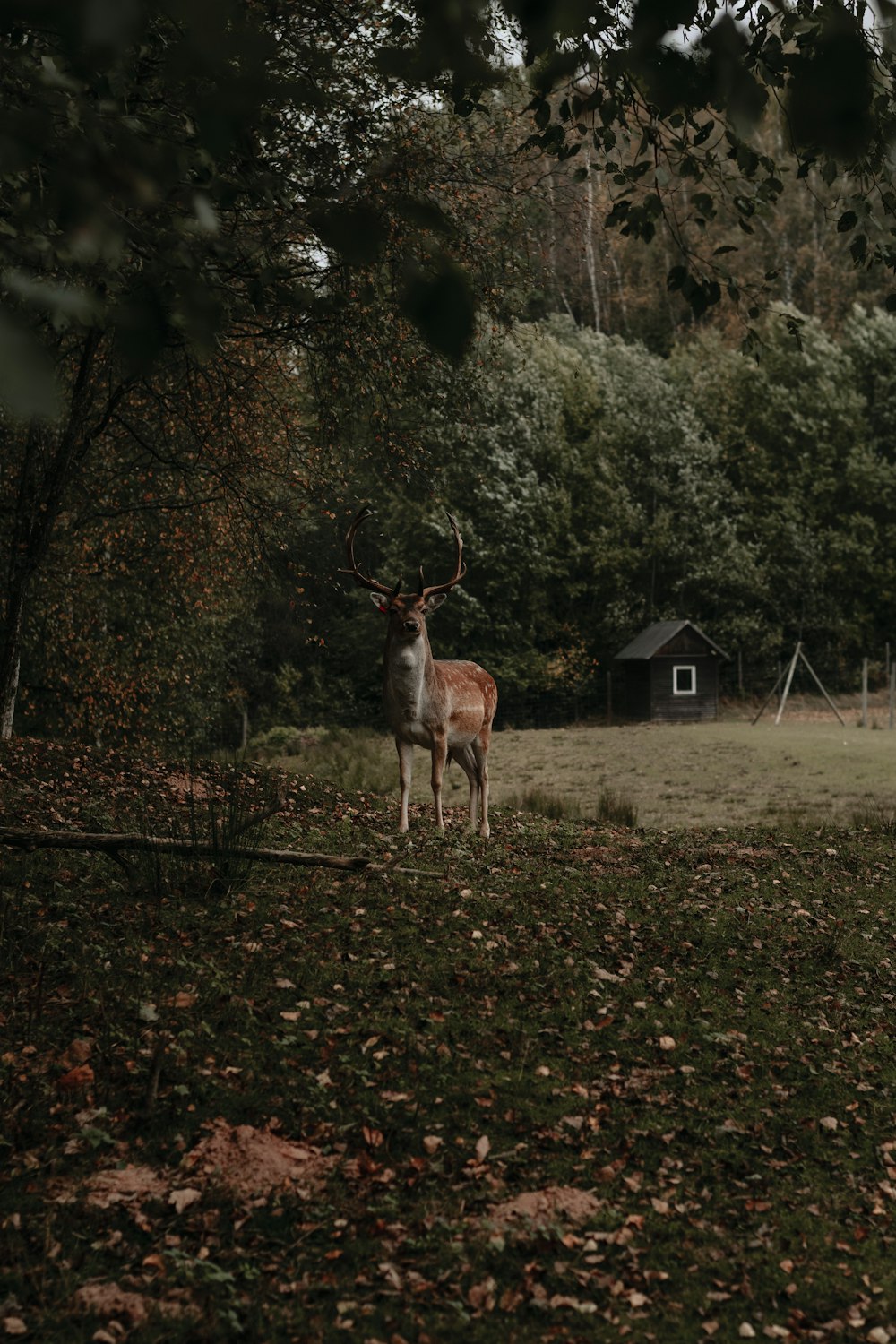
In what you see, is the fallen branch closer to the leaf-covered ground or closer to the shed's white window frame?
the leaf-covered ground

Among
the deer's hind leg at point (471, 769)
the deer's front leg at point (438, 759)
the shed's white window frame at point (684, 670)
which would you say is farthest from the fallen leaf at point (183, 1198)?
the shed's white window frame at point (684, 670)

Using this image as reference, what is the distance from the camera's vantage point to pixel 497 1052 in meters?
6.58

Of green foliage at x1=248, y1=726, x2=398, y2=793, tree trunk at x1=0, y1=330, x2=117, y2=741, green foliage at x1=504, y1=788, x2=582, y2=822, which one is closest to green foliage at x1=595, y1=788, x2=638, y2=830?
green foliage at x1=504, y1=788, x2=582, y2=822

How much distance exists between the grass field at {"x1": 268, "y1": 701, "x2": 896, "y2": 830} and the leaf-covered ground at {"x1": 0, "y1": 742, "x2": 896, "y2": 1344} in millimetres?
7792

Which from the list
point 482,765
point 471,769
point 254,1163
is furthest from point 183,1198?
point 471,769

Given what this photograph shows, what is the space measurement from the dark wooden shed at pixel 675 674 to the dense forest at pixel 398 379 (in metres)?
2.25

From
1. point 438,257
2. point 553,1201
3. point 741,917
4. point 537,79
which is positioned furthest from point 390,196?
point 741,917

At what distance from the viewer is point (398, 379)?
494 inches

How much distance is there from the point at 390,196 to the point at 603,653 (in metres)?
41.4

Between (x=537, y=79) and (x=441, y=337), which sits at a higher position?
(x=537, y=79)

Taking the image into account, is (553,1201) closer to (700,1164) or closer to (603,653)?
(700,1164)

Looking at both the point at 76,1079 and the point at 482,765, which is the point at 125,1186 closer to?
the point at 76,1079

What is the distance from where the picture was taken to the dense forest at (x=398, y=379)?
2.70 meters

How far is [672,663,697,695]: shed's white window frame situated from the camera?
132ft
